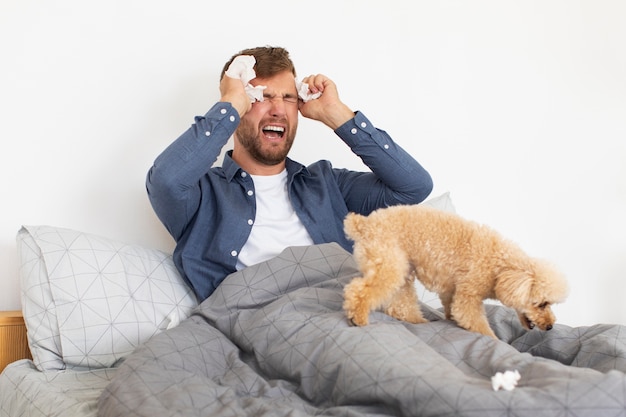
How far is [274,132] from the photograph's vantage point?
201 cm

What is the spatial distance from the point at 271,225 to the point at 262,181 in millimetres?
173

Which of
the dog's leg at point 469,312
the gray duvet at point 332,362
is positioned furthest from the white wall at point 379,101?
the dog's leg at point 469,312

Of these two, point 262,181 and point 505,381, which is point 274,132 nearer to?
point 262,181

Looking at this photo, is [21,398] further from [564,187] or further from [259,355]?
[564,187]

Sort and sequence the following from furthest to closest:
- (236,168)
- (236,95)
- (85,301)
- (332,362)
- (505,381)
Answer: (236,168)
(236,95)
(85,301)
(332,362)
(505,381)

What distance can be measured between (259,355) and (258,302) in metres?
0.21

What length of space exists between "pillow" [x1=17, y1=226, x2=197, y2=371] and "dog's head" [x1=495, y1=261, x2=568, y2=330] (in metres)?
0.89

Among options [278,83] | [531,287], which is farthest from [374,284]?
[278,83]

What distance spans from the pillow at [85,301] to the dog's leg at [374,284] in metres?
0.63

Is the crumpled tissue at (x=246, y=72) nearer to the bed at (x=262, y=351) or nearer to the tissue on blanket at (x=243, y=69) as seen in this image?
the tissue on blanket at (x=243, y=69)

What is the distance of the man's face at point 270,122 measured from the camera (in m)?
1.99

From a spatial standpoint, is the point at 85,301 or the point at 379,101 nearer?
the point at 85,301

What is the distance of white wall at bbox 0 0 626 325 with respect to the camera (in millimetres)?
2051

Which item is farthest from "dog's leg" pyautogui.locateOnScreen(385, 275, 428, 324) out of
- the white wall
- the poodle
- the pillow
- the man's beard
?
the white wall
